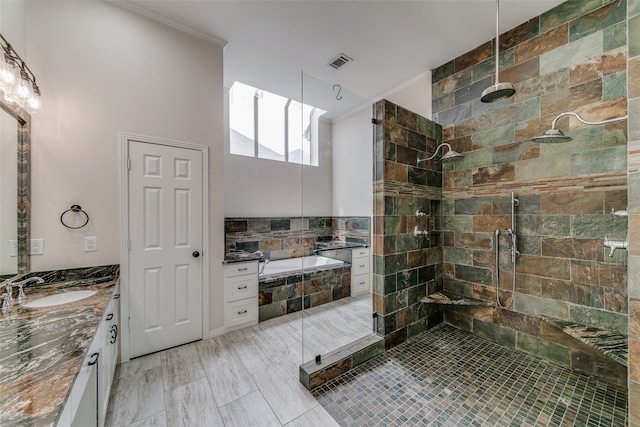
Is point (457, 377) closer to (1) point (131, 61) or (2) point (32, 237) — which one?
(2) point (32, 237)

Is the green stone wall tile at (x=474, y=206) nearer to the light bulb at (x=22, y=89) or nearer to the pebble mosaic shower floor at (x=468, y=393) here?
the pebble mosaic shower floor at (x=468, y=393)

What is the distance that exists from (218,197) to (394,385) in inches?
98.9

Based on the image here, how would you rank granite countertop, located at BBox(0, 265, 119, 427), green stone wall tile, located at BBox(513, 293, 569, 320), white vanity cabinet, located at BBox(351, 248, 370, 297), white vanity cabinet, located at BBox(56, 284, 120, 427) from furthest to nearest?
1. white vanity cabinet, located at BBox(351, 248, 370, 297)
2. green stone wall tile, located at BBox(513, 293, 569, 320)
3. white vanity cabinet, located at BBox(56, 284, 120, 427)
4. granite countertop, located at BBox(0, 265, 119, 427)

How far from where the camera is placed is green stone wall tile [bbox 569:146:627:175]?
192cm

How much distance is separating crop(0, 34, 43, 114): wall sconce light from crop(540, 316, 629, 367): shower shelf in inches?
173

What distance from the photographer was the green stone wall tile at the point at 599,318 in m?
1.92

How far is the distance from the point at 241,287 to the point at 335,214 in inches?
94.8

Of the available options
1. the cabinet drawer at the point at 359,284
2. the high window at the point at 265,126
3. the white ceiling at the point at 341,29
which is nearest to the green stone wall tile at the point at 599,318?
the cabinet drawer at the point at 359,284

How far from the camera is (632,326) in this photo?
120cm

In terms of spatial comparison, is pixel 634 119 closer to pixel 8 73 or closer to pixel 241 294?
pixel 241 294

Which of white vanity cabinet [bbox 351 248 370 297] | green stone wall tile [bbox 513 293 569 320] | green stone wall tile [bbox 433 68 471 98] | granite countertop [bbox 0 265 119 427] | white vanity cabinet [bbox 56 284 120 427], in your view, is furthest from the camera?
white vanity cabinet [bbox 351 248 370 297]

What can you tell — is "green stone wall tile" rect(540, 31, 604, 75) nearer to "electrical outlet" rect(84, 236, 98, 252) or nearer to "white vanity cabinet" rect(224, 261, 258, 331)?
"white vanity cabinet" rect(224, 261, 258, 331)

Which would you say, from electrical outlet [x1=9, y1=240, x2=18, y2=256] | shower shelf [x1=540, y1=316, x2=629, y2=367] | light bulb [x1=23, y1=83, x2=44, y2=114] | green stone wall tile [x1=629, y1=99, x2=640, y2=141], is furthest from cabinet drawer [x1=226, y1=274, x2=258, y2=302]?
green stone wall tile [x1=629, y1=99, x2=640, y2=141]

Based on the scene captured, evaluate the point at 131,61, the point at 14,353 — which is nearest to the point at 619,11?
the point at 131,61
